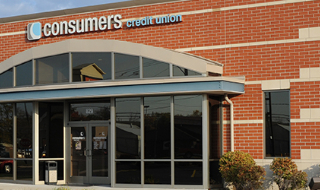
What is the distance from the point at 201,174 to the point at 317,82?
4475 mm

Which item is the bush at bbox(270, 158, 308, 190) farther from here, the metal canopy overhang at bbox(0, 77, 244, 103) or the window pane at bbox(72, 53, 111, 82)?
the window pane at bbox(72, 53, 111, 82)

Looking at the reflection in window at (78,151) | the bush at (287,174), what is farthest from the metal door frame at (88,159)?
the bush at (287,174)

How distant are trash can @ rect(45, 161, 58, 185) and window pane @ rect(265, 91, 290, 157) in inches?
288

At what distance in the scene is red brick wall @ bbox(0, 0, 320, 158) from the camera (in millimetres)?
12656

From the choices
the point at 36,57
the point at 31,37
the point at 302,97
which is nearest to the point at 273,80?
the point at 302,97

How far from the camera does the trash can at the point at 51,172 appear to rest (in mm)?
14570

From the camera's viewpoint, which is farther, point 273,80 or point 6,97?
point 6,97

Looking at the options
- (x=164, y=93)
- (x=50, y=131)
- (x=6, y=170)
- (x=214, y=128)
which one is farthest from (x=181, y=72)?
(x=6, y=170)

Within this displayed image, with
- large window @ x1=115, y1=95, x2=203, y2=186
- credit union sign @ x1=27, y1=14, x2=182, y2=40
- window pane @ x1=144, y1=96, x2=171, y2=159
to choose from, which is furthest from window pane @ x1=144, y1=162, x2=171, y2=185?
credit union sign @ x1=27, y1=14, x2=182, y2=40

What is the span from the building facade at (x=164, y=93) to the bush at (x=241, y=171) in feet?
1.82

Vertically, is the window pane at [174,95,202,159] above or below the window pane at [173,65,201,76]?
below

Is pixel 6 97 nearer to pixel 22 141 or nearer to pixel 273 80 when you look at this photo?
pixel 22 141

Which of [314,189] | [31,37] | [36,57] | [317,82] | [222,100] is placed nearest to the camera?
[314,189]

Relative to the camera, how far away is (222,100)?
13.5 m
